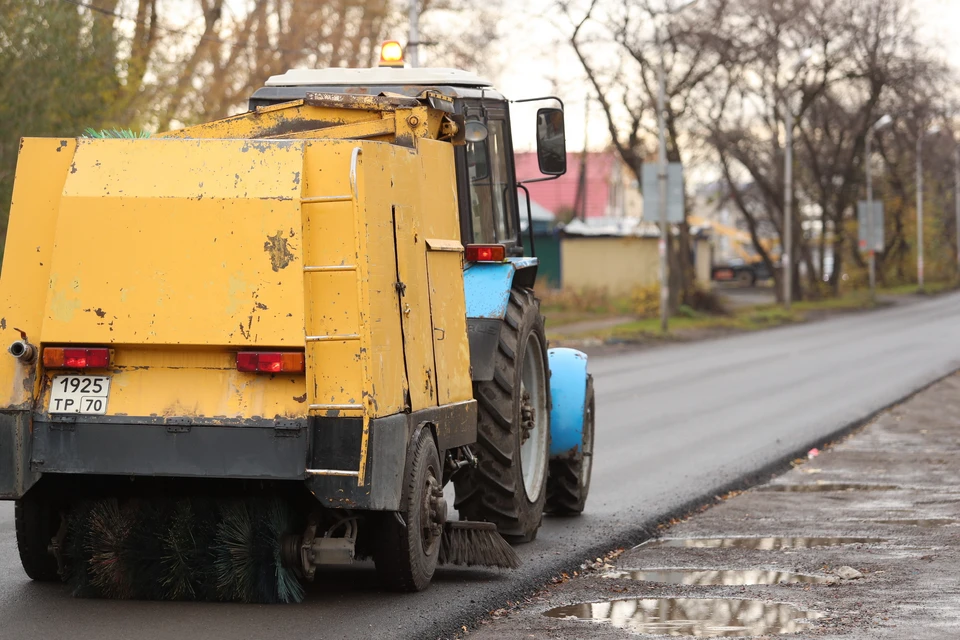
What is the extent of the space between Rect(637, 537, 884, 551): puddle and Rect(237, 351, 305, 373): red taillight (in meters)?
3.52

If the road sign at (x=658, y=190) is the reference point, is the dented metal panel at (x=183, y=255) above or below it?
below

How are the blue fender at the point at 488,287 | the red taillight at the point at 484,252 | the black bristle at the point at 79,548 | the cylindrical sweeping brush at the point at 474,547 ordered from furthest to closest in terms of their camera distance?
1. the red taillight at the point at 484,252
2. the blue fender at the point at 488,287
3. the cylindrical sweeping brush at the point at 474,547
4. the black bristle at the point at 79,548

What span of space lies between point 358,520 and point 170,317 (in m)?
1.32

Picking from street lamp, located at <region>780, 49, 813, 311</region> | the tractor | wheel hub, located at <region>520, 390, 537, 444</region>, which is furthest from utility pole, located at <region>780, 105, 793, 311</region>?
the tractor

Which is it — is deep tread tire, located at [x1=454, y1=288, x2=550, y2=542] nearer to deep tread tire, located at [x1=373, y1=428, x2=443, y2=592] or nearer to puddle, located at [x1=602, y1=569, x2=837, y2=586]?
puddle, located at [x1=602, y1=569, x2=837, y2=586]

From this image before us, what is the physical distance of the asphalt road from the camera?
6.28 metres

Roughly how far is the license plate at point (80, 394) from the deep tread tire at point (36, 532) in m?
0.74

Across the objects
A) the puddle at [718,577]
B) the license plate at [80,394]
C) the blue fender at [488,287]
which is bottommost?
the puddle at [718,577]

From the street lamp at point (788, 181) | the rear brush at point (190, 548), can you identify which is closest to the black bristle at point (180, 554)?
the rear brush at point (190, 548)

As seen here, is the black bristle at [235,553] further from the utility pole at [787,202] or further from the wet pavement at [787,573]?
the utility pole at [787,202]

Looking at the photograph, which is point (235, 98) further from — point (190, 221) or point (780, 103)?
point (190, 221)

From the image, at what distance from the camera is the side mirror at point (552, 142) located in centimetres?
907

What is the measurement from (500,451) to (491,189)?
1.81 meters

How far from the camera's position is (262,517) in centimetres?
643
